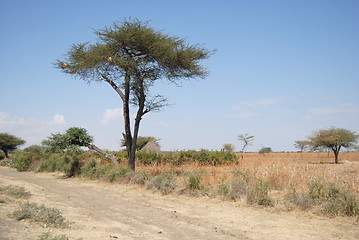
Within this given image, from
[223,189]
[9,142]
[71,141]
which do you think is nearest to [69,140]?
[71,141]

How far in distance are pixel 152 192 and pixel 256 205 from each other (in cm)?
466

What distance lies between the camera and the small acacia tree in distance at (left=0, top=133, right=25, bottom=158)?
4894 centimetres

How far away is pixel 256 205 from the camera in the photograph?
9.34 m

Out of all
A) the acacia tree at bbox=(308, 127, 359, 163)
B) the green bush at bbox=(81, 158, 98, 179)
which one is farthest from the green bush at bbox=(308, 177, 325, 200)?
the acacia tree at bbox=(308, 127, 359, 163)

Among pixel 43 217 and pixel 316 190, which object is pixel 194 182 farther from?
pixel 43 217

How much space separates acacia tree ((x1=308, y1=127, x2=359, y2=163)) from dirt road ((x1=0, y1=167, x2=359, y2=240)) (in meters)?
29.3

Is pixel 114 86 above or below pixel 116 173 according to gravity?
above

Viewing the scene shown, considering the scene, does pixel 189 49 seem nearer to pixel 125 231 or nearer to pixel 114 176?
pixel 114 176

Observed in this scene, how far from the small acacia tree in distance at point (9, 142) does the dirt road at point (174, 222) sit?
43.2 metres

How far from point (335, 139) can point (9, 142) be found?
4455 centimetres

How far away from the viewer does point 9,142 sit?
49469mm

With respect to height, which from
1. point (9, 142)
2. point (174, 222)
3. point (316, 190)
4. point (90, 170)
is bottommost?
point (174, 222)

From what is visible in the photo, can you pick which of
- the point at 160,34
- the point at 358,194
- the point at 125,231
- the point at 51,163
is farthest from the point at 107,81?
the point at 358,194

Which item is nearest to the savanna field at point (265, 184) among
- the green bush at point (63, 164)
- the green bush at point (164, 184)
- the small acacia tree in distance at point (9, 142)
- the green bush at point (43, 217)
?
the green bush at point (164, 184)
